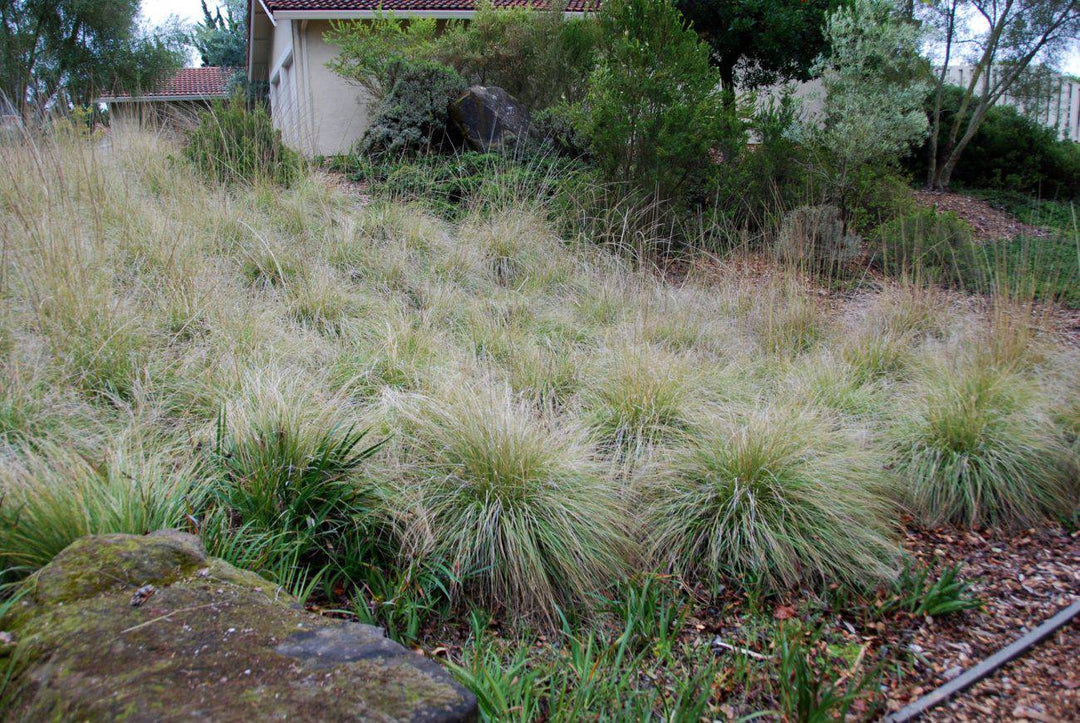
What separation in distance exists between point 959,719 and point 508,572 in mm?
1620

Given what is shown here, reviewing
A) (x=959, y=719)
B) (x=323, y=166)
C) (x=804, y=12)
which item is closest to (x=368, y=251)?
(x=323, y=166)

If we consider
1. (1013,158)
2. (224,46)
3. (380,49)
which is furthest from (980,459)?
(224,46)

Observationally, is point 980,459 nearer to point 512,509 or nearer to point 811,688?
point 811,688

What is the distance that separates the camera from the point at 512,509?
310cm

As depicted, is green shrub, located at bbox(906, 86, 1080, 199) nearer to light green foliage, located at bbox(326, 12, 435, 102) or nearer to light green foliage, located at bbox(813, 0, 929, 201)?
light green foliage, located at bbox(813, 0, 929, 201)

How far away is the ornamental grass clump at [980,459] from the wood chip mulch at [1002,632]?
0.15m

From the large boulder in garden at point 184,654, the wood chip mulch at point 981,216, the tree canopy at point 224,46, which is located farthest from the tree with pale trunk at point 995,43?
the tree canopy at point 224,46

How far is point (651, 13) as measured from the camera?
7.49m

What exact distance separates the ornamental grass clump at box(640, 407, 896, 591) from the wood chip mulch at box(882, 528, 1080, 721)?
0.32 meters

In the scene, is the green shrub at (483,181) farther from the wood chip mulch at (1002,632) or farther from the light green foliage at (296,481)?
the wood chip mulch at (1002,632)

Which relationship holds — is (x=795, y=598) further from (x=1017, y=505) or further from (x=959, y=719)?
(x=1017, y=505)

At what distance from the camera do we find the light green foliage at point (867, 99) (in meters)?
8.52

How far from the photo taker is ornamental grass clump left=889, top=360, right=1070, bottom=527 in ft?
12.8

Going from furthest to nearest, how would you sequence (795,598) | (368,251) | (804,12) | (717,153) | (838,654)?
1. (804,12)
2. (717,153)
3. (368,251)
4. (795,598)
5. (838,654)
